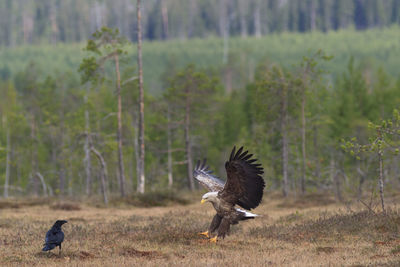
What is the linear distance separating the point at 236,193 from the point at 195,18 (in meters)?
129

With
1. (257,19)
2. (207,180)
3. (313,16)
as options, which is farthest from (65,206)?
(313,16)

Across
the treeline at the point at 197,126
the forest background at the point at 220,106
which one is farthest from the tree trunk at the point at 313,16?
the treeline at the point at 197,126

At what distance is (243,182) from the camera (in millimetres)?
12875

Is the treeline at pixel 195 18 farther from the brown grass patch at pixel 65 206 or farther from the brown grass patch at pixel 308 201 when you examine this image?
the brown grass patch at pixel 65 206

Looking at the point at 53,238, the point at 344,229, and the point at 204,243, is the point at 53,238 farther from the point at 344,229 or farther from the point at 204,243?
the point at 344,229

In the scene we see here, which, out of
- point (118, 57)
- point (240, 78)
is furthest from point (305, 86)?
point (240, 78)

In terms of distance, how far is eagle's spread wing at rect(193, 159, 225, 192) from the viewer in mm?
14277

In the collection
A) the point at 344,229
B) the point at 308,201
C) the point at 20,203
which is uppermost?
the point at 344,229

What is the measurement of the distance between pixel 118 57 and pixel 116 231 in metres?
16.3

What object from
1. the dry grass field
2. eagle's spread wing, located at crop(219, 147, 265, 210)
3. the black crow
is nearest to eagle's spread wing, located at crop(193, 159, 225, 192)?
eagle's spread wing, located at crop(219, 147, 265, 210)

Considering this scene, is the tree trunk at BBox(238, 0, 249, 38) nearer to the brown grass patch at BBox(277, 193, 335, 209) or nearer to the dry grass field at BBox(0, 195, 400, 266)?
the brown grass patch at BBox(277, 193, 335, 209)

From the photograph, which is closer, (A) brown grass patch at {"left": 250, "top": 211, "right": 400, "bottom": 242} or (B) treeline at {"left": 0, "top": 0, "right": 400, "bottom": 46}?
(A) brown grass patch at {"left": 250, "top": 211, "right": 400, "bottom": 242}

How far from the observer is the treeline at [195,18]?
13150 centimetres

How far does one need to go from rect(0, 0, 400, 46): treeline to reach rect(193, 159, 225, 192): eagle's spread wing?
113242 millimetres
